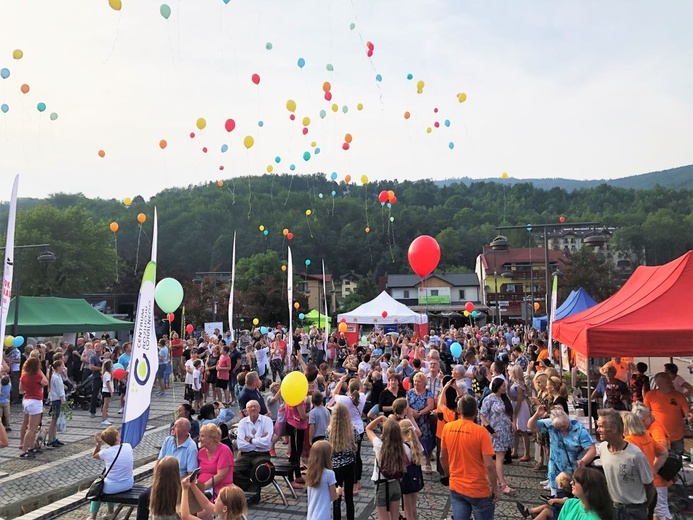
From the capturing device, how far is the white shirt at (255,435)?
6898 mm

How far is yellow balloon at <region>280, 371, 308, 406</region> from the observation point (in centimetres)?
718

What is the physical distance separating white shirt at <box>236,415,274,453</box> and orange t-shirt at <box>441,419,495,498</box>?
2.80m

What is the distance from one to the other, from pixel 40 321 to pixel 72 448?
9.82m

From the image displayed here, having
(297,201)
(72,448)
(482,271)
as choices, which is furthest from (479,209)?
(72,448)

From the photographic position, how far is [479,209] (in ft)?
255

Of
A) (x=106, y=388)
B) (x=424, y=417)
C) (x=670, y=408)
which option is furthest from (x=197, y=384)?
(x=670, y=408)

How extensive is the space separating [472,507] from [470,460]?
44cm

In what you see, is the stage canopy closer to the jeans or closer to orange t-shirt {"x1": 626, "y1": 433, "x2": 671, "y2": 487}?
orange t-shirt {"x1": 626, "y1": 433, "x2": 671, "y2": 487}

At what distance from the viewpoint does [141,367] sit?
5.27 metres

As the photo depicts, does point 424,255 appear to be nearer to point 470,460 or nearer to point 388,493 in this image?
point 388,493

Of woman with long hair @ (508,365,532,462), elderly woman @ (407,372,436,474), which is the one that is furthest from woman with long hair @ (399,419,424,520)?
woman with long hair @ (508,365,532,462)

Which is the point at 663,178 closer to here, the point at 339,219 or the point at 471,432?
the point at 339,219

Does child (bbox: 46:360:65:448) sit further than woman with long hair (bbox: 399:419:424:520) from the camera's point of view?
Yes

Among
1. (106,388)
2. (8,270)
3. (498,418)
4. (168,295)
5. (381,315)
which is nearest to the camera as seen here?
(8,270)
